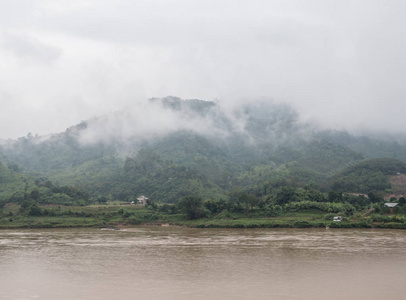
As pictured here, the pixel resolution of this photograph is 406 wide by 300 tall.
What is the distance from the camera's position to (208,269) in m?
21.4

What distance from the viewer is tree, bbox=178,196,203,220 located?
5331 cm

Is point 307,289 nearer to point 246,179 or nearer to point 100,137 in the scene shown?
point 246,179

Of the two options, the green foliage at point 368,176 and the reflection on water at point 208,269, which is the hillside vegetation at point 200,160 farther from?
the reflection on water at point 208,269

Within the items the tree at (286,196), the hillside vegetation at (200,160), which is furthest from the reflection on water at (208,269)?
the hillside vegetation at (200,160)

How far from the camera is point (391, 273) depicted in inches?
768

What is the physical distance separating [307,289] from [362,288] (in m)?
2.44

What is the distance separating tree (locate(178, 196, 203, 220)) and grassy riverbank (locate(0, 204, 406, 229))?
900 millimetres

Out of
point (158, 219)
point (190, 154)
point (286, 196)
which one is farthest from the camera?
point (190, 154)

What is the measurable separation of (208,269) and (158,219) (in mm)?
34633

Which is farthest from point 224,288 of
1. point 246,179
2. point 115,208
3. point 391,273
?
point 246,179

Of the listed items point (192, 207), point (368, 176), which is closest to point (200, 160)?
point (368, 176)

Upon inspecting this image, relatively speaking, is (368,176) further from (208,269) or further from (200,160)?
(208,269)

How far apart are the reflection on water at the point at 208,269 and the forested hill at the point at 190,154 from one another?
39683 millimetres

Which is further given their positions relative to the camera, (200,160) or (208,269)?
(200,160)
